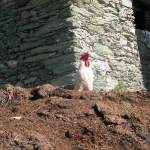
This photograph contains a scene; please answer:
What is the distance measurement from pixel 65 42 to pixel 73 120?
3.38 m

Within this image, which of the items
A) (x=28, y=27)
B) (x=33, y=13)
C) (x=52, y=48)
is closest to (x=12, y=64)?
(x=28, y=27)

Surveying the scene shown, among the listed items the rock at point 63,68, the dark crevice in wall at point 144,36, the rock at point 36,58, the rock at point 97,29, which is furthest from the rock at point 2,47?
the dark crevice in wall at point 144,36

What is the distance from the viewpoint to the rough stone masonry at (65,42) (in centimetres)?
664

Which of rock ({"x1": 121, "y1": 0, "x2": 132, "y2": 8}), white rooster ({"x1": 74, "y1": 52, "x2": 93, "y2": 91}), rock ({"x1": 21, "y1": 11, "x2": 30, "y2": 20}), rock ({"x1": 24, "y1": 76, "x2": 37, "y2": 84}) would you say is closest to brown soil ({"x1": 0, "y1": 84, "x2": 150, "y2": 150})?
white rooster ({"x1": 74, "y1": 52, "x2": 93, "y2": 91})

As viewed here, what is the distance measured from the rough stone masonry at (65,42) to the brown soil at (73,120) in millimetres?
2369

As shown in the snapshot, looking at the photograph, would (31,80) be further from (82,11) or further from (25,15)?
(82,11)

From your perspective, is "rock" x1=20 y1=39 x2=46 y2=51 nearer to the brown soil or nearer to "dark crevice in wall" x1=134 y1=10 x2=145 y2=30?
the brown soil

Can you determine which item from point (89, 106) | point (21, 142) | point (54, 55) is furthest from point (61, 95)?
point (54, 55)

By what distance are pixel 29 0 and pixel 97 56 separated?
5.70 ft

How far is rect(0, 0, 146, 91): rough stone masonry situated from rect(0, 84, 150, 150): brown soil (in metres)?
2.37

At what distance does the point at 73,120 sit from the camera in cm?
340

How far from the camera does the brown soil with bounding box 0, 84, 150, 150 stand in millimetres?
3057

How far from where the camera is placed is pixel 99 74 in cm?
676

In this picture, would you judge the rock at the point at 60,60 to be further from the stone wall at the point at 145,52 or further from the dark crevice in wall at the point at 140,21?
the dark crevice in wall at the point at 140,21
